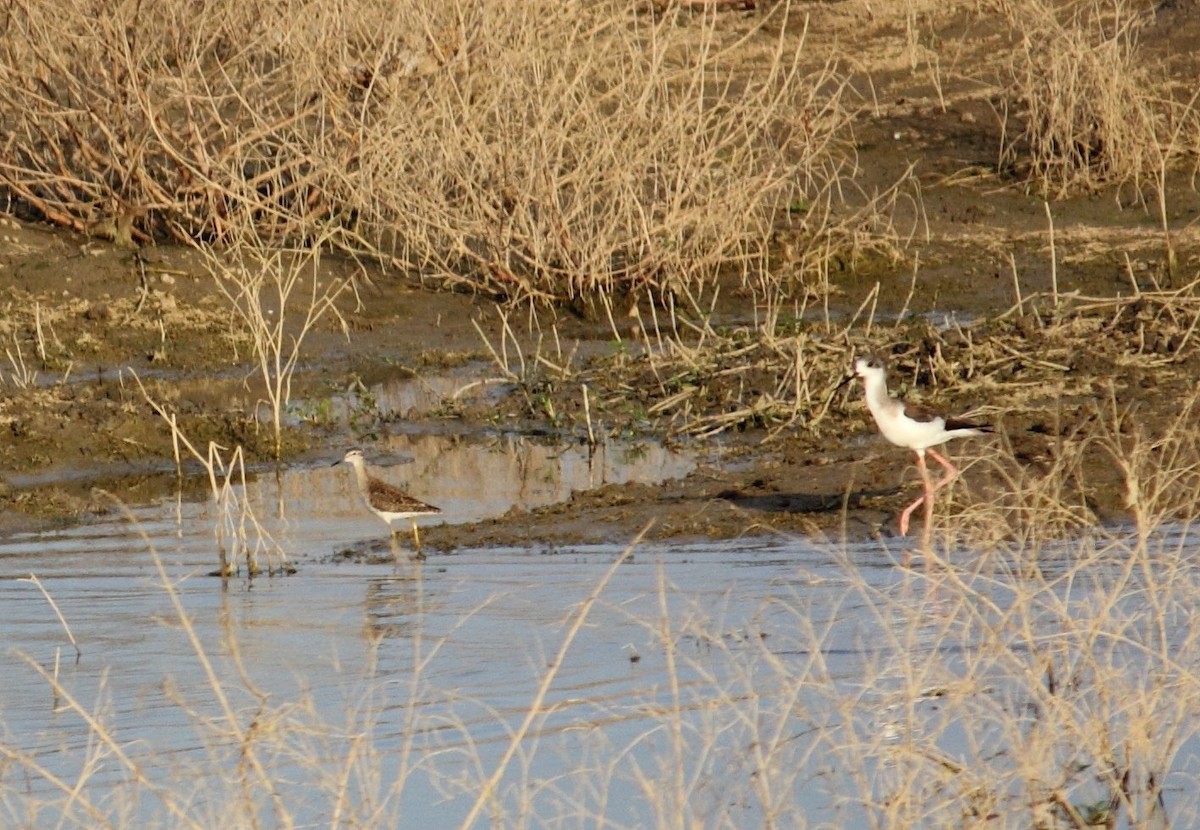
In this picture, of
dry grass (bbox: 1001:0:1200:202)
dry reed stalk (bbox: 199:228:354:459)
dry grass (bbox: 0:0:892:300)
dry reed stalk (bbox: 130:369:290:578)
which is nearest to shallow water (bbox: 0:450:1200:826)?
dry reed stalk (bbox: 130:369:290:578)

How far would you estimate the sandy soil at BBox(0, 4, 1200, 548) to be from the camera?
1006 cm

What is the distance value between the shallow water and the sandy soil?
637mm

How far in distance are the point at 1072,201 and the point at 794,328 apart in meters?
4.37

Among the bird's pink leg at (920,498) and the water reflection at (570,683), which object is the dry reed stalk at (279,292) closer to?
the water reflection at (570,683)

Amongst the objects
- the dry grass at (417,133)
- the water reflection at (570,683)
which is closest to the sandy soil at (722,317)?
the dry grass at (417,133)

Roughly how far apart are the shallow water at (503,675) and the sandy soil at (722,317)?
0.64 meters

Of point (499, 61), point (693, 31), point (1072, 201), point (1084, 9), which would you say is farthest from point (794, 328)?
point (1084, 9)

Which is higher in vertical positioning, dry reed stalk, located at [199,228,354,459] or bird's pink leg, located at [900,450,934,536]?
dry reed stalk, located at [199,228,354,459]

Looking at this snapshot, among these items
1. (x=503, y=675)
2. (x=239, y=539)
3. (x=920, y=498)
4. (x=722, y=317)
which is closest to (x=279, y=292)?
(x=722, y=317)

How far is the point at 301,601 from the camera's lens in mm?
8430

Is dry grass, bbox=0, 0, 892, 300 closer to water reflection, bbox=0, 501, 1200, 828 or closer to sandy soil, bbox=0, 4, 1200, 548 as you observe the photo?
sandy soil, bbox=0, 4, 1200, 548

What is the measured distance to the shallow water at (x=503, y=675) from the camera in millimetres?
5125

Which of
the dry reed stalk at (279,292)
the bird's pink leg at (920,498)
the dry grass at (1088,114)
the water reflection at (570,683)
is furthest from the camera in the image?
the dry grass at (1088,114)

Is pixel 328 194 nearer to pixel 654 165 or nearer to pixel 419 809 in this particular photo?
pixel 654 165
